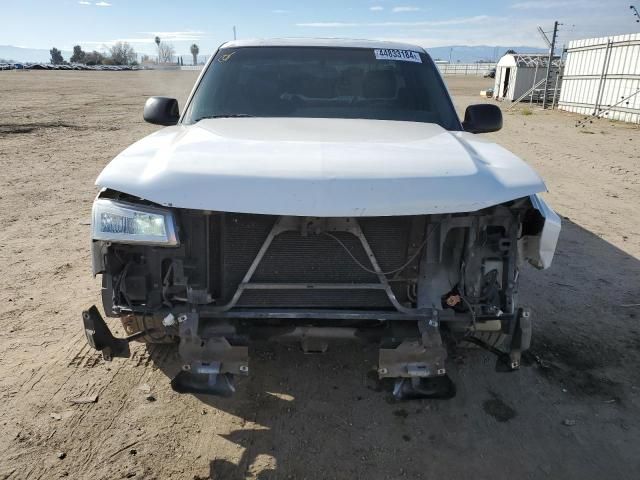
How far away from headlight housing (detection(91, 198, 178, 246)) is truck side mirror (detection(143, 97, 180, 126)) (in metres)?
1.80

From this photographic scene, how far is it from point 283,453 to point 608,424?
6.08ft

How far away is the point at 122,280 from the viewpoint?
2.53 meters

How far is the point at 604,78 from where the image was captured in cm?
1945

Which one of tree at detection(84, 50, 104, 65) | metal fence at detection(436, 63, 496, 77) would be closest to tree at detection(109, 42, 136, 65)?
tree at detection(84, 50, 104, 65)

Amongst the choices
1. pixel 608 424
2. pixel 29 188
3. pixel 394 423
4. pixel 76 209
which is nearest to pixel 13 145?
pixel 29 188

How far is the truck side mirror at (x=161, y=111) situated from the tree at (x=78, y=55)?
108665 millimetres

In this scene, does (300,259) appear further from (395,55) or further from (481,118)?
(395,55)

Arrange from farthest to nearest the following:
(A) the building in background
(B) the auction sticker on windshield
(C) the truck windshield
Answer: (A) the building in background < (B) the auction sticker on windshield < (C) the truck windshield

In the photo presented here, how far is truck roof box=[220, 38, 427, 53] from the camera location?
13.4 feet

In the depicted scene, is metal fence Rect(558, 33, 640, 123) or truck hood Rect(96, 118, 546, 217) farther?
metal fence Rect(558, 33, 640, 123)

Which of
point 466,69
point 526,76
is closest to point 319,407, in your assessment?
point 526,76

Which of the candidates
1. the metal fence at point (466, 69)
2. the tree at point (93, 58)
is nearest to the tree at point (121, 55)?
the tree at point (93, 58)

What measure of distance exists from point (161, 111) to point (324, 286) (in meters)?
2.24

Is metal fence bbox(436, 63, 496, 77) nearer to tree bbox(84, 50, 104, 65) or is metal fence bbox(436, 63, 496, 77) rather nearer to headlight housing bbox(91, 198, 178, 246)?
tree bbox(84, 50, 104, 65)
